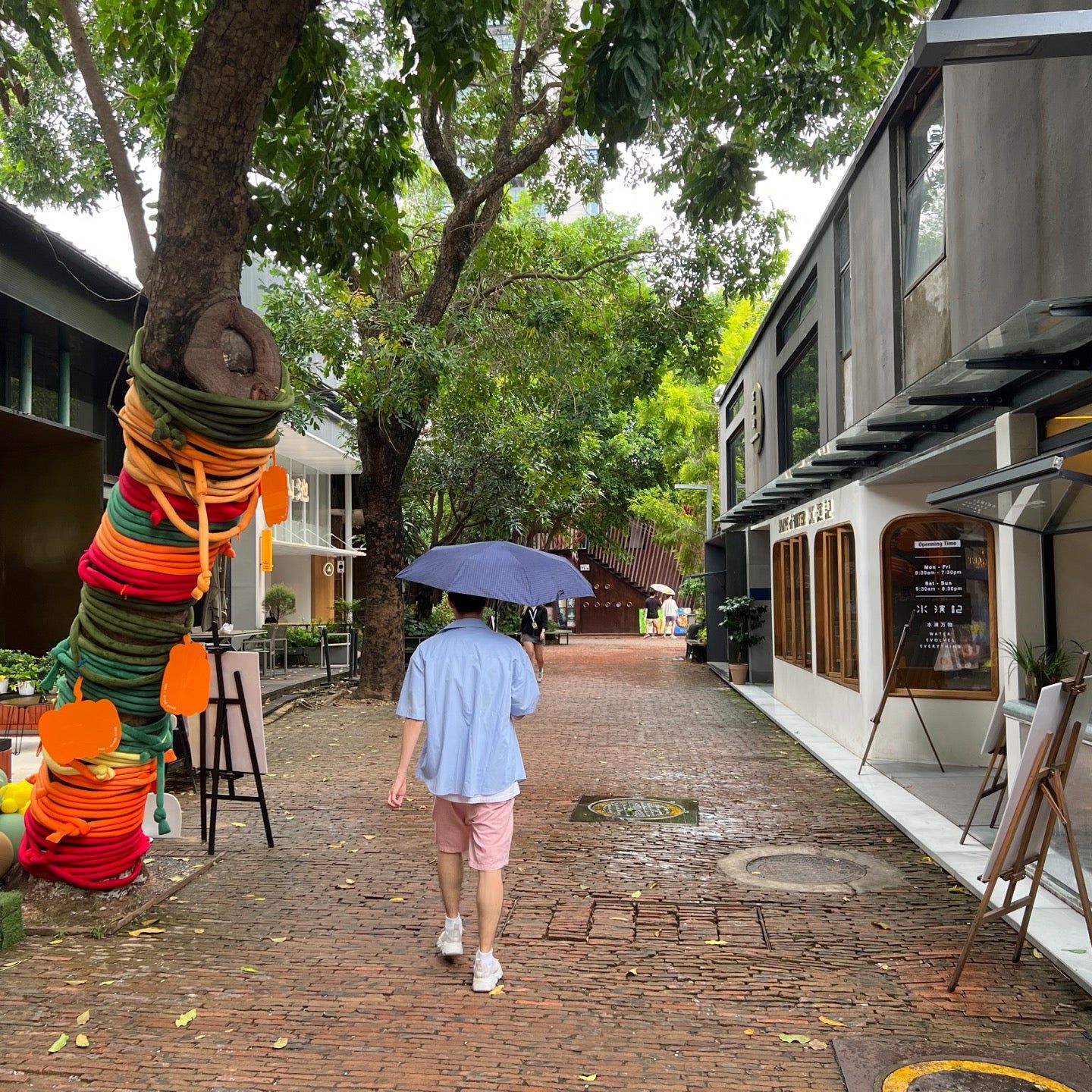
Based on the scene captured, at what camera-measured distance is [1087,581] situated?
22.0ft

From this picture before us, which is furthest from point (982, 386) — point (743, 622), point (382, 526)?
point (743, 622)

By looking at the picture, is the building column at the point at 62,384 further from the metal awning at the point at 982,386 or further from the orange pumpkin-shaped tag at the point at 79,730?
the metal awning at the point at 982,386

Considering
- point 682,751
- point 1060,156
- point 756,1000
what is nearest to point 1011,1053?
point 756,1000

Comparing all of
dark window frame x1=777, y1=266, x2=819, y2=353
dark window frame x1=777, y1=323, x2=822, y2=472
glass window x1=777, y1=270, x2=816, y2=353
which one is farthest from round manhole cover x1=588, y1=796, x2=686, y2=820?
dark window frame x1=777, y1=323, x2=822, y2=472

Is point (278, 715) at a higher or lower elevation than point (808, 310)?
lower

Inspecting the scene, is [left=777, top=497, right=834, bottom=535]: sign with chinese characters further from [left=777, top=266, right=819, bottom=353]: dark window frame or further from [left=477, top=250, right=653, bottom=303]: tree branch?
[left=477, top=250, right=653, bottom=303]: tree branch

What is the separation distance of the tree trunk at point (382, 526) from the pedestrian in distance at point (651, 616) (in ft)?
81.2

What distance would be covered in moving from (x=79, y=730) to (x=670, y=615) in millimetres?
34671

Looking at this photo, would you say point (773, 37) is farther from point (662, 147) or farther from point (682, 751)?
point (682, 751)

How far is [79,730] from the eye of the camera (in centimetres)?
495

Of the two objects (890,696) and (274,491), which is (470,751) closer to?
(274,491)

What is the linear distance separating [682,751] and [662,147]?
667cm

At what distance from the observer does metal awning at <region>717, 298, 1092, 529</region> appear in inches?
203

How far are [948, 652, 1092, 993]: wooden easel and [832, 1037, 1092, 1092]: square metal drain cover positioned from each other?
599 mm
